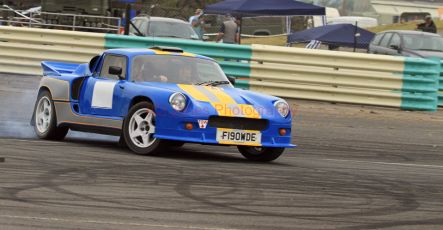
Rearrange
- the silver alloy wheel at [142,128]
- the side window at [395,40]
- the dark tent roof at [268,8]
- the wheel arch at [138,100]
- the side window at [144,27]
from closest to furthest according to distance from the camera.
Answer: the silver alloy wheel at [142,128] < the wheel arch at [138,100] < the side window at [395,40] < the side window at [144,27] < the dark tent roof at [268,8]

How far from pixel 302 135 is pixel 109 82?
3775 millimetres

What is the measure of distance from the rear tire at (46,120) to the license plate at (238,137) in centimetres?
225

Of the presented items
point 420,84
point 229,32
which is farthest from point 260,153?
point 229,32

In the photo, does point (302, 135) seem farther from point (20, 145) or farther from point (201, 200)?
point (201, 200)

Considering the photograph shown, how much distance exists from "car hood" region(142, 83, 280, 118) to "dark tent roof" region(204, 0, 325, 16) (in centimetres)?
1559

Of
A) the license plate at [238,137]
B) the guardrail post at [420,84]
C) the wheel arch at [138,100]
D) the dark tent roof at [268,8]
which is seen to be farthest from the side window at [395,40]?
the wheel arch at [138,100]

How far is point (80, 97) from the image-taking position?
11.1 m

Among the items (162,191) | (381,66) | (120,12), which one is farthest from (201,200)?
(120,12)

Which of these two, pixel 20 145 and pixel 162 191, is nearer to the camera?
pixel 162 191

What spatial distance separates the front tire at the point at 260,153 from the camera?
10570 millimetres

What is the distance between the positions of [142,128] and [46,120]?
1.84 meters

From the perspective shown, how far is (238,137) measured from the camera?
10023 millimetres

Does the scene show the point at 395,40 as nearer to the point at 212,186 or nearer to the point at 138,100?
the point at 138,100

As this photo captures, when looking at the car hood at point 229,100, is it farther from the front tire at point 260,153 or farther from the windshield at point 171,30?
the windshield at point 171,30
